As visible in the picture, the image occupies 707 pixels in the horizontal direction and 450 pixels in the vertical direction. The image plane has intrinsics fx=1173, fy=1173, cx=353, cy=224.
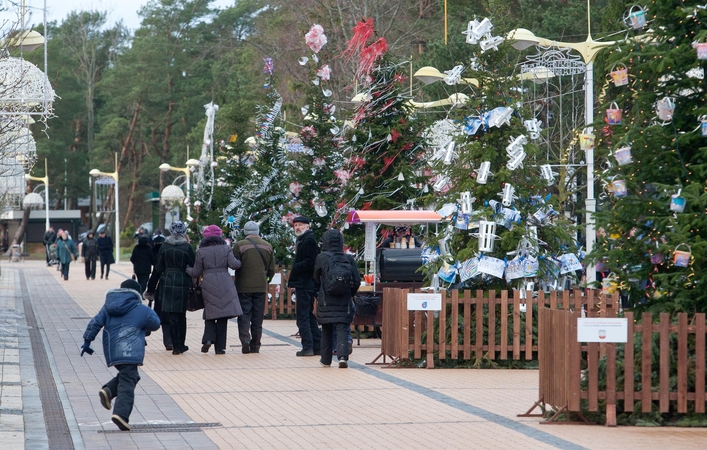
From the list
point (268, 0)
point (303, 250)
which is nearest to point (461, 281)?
point (303, 250)

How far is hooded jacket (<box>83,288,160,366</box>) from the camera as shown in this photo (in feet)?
31.6

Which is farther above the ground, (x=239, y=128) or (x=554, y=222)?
(x=239, y=128)

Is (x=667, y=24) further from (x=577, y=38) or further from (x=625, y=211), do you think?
(x=577, y=38)

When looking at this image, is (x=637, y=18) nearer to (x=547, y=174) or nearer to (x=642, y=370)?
(x=642, y=370)

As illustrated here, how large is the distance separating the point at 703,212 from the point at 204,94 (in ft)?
242

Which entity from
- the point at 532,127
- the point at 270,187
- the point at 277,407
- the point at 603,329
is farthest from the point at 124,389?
the point at 270,187

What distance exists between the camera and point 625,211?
1034 cm

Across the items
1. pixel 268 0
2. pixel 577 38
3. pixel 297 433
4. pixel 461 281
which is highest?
pixel 268 0

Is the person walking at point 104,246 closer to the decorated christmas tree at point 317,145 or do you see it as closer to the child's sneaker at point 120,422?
the decorated christmas tree at point 317,145

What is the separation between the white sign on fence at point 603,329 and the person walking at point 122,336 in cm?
353

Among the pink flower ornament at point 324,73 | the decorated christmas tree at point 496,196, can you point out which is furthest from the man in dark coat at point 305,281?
the pink flower ornament at point 324,73

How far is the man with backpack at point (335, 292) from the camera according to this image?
1438 centimetres

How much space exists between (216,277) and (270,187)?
8669 mm

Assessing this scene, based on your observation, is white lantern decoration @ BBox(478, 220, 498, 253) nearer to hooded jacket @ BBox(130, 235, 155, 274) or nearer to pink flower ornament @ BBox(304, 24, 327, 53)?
pink flower ornament @ BBox(304, 24, 327, 53)
